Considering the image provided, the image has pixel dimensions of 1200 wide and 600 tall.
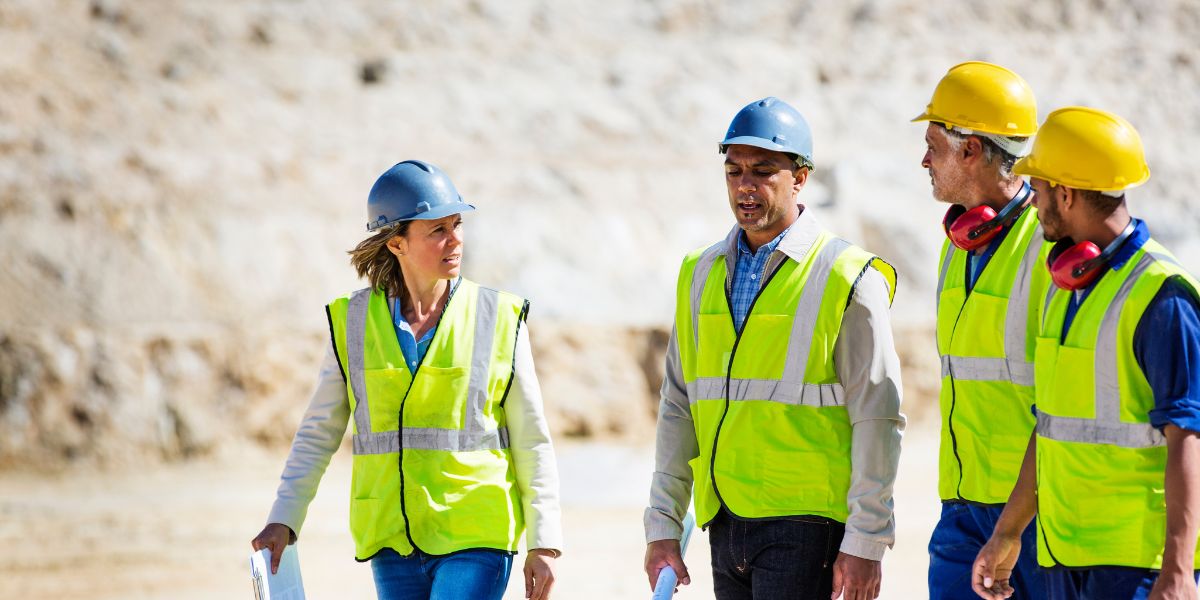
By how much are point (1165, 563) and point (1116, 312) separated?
641 millimetres

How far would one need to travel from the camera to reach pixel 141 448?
16500 mm

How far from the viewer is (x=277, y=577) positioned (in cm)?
448

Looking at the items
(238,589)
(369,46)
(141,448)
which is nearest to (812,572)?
(238,589)

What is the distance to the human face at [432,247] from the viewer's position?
14.9ft

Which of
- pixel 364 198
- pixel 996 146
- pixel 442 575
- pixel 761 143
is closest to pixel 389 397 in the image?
pixel 442 575

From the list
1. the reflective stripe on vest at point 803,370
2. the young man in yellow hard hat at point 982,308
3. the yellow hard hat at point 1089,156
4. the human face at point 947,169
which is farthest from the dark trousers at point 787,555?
the human face at point 947,169

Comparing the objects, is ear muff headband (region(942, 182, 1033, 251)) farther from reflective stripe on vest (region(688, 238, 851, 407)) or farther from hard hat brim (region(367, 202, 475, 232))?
hard hat brim (region(367, 202, 475, 232))

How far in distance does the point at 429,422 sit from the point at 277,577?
28.1 inches

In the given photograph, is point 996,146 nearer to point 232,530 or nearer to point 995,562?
point 995,562

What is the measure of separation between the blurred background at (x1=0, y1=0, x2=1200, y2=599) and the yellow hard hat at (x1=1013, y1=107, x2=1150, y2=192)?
6614 mm

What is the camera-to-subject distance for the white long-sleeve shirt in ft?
14.6

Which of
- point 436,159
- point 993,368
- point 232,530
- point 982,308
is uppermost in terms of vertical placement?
point 436,159

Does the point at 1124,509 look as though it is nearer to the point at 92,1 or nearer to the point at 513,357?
the point at 513,357

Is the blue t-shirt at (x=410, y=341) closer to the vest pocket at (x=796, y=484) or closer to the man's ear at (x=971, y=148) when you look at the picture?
the vest pocket at (x=796, y=484)
